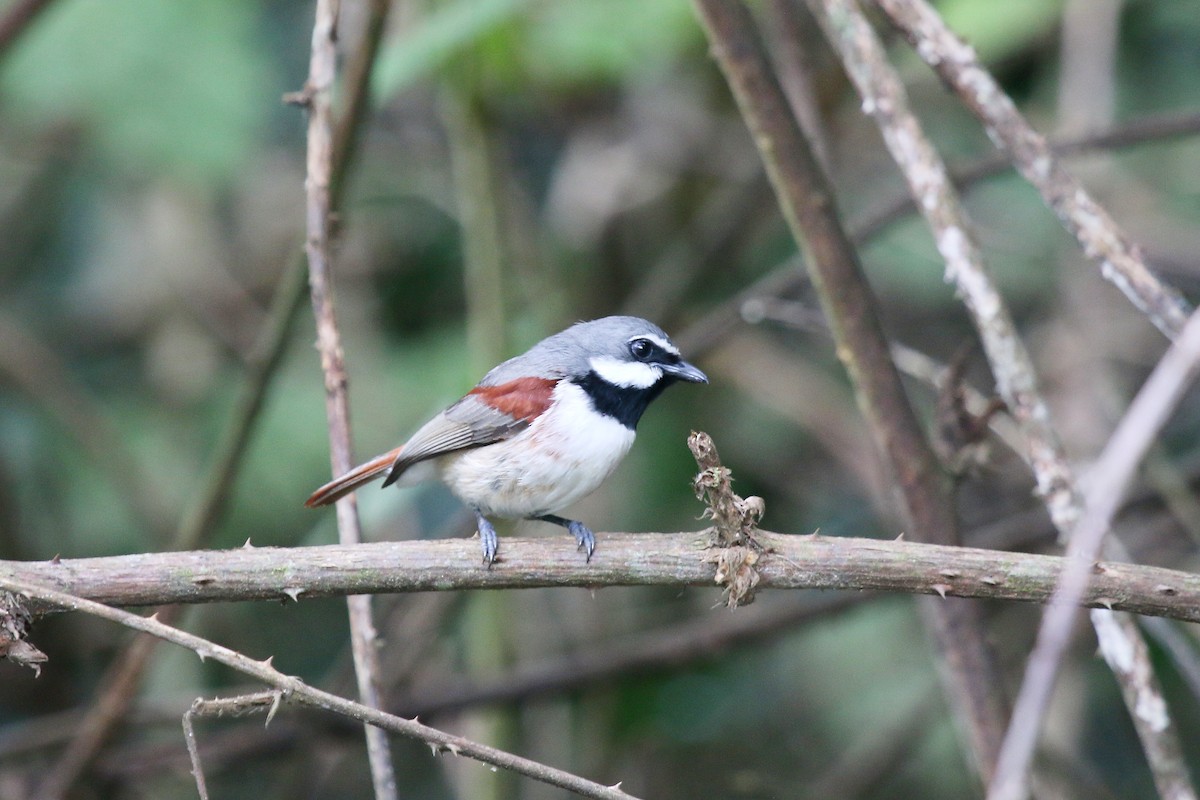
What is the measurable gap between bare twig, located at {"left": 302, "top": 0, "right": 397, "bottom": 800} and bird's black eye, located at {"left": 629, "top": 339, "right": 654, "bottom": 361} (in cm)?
113

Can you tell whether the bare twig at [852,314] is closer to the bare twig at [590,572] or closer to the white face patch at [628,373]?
the white face patch at [628,373]

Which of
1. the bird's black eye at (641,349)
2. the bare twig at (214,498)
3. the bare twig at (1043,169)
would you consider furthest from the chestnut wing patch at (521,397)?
the bare twig at (1043,169)

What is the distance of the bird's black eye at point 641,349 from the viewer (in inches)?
169

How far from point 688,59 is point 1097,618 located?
4.15 meters

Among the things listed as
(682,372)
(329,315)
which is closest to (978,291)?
(682,372)

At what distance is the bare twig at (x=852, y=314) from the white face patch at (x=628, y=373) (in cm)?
67

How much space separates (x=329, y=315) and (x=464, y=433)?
74 centimetres

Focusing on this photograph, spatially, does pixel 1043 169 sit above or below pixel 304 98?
above

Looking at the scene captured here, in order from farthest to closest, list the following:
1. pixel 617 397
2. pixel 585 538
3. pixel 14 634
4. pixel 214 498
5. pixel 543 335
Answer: pixel 543 335
pixel 214 498
pixel 617 397
pixel 585 538
pixel 14 634

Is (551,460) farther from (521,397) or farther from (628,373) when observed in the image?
(628,373)

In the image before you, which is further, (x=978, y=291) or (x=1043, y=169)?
(x=978, y=291)

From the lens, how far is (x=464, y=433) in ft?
13.6

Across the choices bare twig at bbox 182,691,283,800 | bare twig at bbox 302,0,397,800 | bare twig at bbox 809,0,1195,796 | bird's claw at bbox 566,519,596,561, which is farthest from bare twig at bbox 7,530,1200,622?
bare twig at bbox 809,0,1195,796

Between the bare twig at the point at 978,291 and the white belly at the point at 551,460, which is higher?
the bare twig at the point at 978,291
